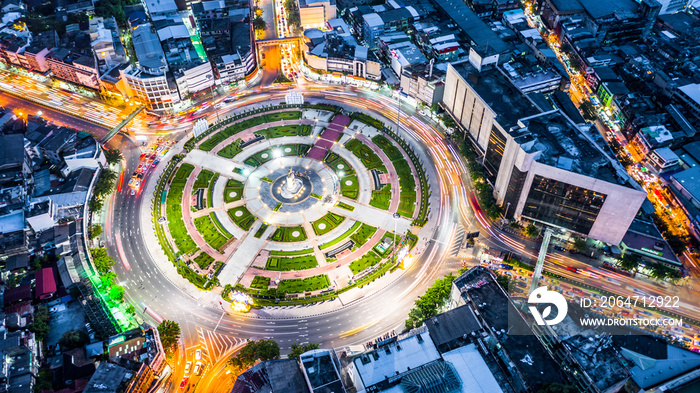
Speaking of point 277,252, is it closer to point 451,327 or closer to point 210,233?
point 210,233

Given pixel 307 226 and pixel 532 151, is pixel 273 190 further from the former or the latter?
pixel 532 151

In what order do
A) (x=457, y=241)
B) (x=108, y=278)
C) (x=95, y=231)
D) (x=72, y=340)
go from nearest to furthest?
1. (x=72, y=340)
2. (x=108, y=278)
3. (x=457, y=241)
4. (x=95, y=231)

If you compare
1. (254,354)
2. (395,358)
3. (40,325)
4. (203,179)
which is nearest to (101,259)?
(40,325)

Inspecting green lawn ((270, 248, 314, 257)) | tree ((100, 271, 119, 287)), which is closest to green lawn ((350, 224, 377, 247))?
green lawn ((270, 248, 314, 257))

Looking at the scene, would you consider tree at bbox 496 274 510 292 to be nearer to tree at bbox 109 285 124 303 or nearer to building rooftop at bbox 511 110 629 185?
building rooftop at bbox 511 110 629 185

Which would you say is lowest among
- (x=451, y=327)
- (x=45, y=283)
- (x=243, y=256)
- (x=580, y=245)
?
(x=243, y=256)

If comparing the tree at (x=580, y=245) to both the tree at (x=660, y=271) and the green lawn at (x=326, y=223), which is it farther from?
the green lawn at (x=326, y=223)

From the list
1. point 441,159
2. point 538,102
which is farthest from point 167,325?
point 538,102
